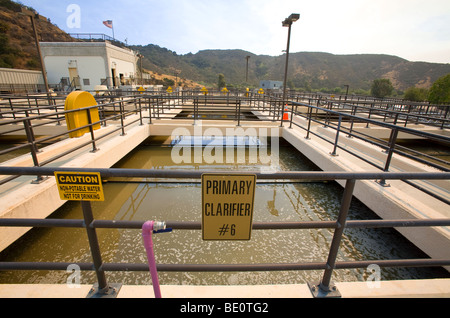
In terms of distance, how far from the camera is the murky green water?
317 cm

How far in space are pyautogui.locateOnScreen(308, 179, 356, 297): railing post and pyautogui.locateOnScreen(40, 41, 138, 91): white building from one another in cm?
3654

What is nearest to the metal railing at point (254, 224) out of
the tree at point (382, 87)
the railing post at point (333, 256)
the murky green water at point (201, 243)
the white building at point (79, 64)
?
the railing post at point (333, 256)

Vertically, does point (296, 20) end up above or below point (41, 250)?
above

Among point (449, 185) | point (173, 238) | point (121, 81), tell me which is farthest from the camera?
point (121, 81)

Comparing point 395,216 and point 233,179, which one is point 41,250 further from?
point 395,216

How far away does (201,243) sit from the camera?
3816 mm

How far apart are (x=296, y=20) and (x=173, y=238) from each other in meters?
18.3

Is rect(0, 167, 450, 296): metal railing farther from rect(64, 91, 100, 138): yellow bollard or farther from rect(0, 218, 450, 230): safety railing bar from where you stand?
rect(64, 91, 100, 138): yellow bollard

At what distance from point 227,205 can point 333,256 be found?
106 cm

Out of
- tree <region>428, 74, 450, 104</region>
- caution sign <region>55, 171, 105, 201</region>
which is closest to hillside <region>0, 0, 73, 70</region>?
caution sign <region>55, 171, 105, 201</region>

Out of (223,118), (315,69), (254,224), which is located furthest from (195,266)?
(315,69)
